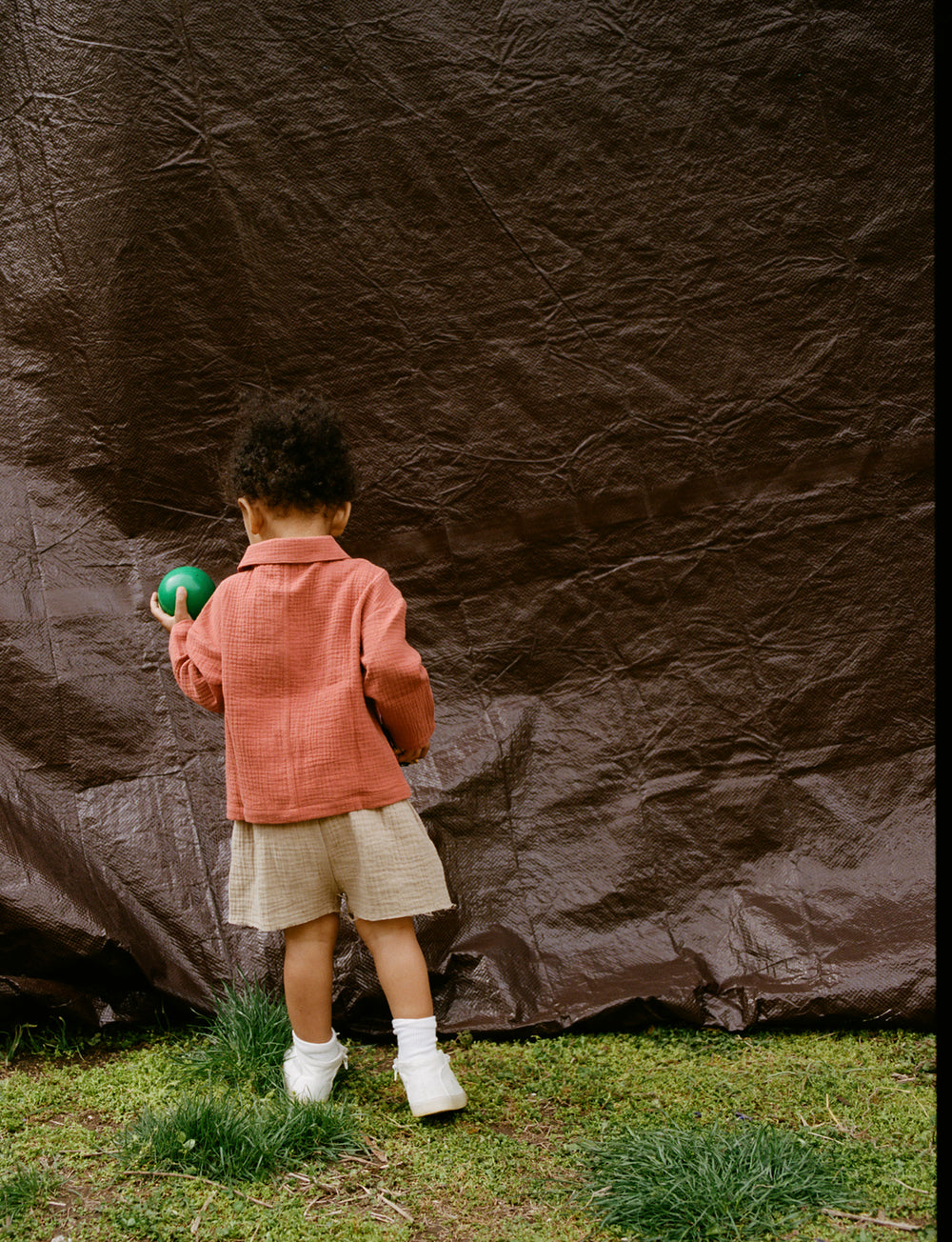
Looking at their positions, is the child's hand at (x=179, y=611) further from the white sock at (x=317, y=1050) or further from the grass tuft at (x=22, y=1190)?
the grass tuft at (x=22, y=1190)

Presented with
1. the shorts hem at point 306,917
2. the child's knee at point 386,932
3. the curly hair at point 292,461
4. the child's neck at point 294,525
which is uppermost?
the curly hair at point 292,461

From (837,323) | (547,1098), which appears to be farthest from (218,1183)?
(837,323)

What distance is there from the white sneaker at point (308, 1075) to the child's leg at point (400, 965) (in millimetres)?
194

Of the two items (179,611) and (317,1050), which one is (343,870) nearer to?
(317,1050)

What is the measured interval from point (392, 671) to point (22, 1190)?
1.09 metres

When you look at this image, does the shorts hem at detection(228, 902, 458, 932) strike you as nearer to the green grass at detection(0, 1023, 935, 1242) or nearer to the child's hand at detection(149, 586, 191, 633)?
the green grass at detection(0, 1023, 935, 1242)

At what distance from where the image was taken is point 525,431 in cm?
246

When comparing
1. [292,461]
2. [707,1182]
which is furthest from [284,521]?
[707,1182]

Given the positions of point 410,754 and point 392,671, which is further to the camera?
point 410,754

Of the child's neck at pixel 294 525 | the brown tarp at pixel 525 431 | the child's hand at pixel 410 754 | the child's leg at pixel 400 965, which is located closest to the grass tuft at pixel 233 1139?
the child's leg at pixel 400 965

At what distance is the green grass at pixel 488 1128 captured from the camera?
162 centimetres

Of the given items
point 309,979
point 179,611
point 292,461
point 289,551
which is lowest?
point 309,979

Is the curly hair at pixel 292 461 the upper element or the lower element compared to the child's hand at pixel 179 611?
upper

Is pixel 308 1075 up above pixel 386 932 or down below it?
below
